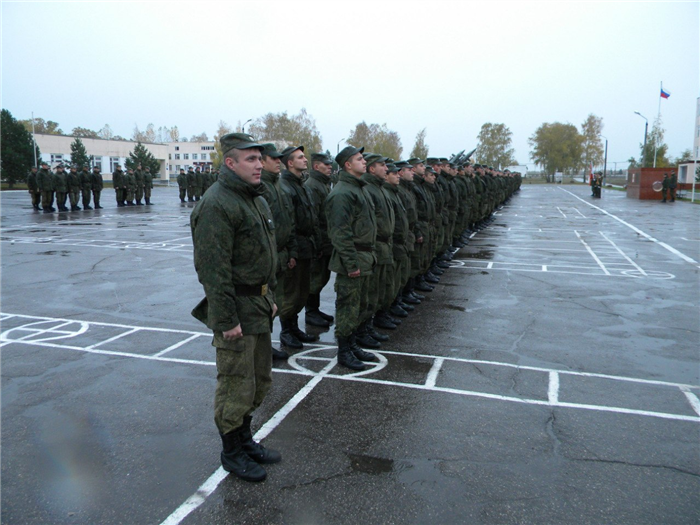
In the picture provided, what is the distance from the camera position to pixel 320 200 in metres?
7.07

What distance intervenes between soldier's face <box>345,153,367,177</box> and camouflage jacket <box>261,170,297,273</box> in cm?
76

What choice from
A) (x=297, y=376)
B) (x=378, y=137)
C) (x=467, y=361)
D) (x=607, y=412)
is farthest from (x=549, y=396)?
(x=378, y=137)

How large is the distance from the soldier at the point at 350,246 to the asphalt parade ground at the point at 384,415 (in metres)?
0.34

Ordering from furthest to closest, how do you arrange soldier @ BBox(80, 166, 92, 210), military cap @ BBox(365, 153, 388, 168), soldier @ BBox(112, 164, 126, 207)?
soldier @ BBox(112, 164, 126, 207) < soldier @ BBox(80, 166, 92, 210) < military cap @ BBox(365, 153, 388, 168)

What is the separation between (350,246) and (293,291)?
116 cm

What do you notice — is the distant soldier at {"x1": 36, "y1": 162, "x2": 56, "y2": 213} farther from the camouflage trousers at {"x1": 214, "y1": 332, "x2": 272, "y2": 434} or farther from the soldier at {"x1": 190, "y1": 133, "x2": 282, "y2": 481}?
the camouflage trousers at {"x1": 214, "y1": 332, "x2": 272, "y2": 434}

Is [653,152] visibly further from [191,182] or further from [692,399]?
[692,399]

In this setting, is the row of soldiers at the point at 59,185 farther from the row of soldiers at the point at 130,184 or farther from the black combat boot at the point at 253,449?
the black combat boot at the point at 253,449

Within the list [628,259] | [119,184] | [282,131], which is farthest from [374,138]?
[628,259]

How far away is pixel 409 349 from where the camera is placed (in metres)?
6.25

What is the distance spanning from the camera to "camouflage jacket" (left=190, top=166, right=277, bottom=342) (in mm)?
3350

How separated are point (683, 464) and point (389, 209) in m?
3.78

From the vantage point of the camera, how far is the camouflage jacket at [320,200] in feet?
22.4

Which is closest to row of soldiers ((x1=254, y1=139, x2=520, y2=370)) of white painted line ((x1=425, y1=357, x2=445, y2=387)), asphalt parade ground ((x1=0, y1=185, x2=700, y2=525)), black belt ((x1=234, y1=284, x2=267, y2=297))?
asphalt parade ground ((x1=0, y1=185, x2=700, y2=525))
